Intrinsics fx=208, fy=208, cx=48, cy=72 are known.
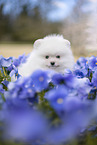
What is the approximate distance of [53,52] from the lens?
1.37m

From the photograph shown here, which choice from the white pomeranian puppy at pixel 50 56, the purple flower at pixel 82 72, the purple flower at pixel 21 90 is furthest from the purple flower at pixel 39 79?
the white pomeranian puppy at pixel 50 56

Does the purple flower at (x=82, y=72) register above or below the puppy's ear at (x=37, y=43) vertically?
below

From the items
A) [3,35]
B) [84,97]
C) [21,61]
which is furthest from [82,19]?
[3,35]

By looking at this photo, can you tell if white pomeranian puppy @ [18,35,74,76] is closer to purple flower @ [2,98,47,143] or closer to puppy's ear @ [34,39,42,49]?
puppy's ear @ [34,39,42,49]

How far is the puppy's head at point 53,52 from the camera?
4.51 ft

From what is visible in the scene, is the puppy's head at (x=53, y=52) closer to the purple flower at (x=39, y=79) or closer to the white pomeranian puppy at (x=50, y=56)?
the white pomeranian puppy at (x=50, y=56)

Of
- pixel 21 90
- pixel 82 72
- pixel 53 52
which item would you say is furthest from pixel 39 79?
pixel 53 52

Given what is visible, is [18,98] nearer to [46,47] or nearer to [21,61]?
[46,47]

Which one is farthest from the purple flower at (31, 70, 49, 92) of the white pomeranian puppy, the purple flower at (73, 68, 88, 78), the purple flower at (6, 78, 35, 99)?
the white pomeranian puppy

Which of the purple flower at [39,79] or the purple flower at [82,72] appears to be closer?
the purple flower at [39,79]

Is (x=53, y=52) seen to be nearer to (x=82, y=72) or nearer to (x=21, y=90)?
(x=82, y=72)

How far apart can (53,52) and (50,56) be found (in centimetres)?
4

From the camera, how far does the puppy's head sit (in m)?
1.38

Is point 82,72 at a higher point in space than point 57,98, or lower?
higher
